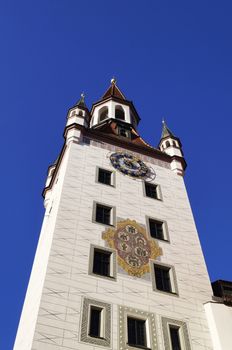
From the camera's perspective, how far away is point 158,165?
70.6 feet

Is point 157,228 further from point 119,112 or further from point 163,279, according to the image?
point 119,112

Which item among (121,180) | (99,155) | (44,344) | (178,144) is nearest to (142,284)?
(44,344)

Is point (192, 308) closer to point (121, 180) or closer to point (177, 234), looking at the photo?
point (177, 234)

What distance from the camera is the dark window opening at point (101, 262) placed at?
13724mm

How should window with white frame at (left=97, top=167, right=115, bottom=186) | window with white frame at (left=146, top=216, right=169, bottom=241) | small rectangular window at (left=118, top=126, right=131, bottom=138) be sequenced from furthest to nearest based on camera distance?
small rectangular window at (left=118, top=126, right=131, bottom=138) < window with white frame at (left=97, top=167, right=115, bottom=186) < window with white frame at (left=146, top=216, right=169, bottom=241)

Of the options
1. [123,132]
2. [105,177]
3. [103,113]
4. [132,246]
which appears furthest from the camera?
[103,113]

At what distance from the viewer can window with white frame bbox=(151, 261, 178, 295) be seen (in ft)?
45.9

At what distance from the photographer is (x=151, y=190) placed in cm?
1920

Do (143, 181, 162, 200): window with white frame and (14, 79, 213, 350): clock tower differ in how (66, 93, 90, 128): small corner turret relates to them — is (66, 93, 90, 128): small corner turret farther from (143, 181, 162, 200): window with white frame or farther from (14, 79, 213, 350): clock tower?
(143, 181, 162, 200): window with white frame

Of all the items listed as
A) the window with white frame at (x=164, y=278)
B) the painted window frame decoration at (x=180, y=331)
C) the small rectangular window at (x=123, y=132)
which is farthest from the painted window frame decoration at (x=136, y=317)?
the small rectangular window at (x=123, y=132)

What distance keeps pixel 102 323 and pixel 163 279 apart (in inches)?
132

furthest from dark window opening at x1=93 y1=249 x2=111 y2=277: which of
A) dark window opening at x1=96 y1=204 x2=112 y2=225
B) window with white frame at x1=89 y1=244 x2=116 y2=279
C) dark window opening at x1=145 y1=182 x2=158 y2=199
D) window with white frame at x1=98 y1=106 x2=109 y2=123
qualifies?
window with white frame at x1=98 y1=106 x2=109 y2=123

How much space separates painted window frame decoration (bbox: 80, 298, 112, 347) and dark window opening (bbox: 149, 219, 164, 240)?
14.8 ft

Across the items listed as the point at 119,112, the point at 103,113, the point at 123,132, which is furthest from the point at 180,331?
the point at 103,113
